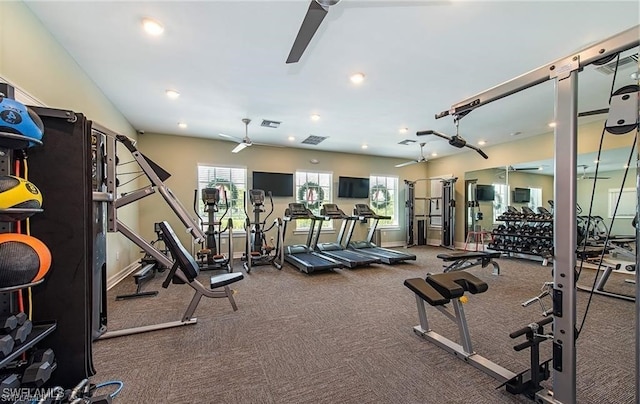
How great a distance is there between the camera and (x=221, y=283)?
2.91 meters

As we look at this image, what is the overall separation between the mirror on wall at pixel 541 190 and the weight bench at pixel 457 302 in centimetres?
438

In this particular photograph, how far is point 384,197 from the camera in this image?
8859 millimetres

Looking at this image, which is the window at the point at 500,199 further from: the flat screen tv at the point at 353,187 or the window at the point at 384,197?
the flat screen tv at the point at 353,187

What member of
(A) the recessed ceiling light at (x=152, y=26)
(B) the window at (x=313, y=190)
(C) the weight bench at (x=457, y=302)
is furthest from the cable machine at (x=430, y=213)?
(A) the recessed ceiling light at (x=152, y=26)

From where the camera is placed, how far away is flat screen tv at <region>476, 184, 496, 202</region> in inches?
Answer: 303

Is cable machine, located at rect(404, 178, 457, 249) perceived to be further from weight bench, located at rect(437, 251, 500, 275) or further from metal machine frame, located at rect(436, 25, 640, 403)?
metal machine frame, located at rect(436, 25, 640, 403)

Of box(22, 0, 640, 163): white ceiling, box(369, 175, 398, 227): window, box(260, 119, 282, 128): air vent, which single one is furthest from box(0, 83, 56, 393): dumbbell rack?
box(369, 175, 398, 227): window

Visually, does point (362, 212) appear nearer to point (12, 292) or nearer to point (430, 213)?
point (430, 213)

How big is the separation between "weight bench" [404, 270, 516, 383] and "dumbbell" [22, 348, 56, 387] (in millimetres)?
2430

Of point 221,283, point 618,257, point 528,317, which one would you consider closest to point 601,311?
point 528,317

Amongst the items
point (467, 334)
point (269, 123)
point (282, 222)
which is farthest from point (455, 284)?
point (269, 123)

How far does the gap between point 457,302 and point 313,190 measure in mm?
5929

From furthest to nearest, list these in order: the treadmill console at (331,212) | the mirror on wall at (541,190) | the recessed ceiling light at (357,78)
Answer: the treadmill console at (331,212) → the mirror on wall at (541,190) → the recessed ceiling light at (357,78)

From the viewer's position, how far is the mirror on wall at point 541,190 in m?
5.25
